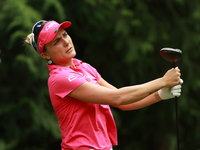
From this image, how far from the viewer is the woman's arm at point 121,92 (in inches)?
70.9

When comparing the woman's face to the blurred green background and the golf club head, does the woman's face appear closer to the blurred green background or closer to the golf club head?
the golf club head

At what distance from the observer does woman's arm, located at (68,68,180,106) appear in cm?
180

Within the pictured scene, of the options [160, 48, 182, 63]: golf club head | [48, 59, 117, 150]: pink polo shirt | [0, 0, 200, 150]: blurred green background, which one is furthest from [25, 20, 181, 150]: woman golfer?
[0, 0, 200, 150]: blurred green background

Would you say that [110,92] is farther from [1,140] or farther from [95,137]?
[1,140]

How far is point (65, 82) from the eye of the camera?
187 centimetres

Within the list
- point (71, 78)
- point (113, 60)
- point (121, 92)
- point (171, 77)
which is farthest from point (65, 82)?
point (113, 60)

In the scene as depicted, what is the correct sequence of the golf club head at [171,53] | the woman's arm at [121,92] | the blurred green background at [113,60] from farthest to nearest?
the blurred green background at [113,60] → the golf club head at [171,53] → the woman's arm at [121,92]

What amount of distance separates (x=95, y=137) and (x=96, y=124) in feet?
0.28

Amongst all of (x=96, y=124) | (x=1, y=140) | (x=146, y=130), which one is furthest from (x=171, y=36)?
→ (x=96, y=124)

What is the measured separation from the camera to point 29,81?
13.1ft

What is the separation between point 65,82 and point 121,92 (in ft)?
1.18

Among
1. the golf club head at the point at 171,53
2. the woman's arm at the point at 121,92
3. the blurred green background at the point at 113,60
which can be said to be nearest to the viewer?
the woman's arm at the point at 121,92

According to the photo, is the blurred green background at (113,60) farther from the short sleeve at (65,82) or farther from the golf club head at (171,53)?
the golf club head at (171,53)

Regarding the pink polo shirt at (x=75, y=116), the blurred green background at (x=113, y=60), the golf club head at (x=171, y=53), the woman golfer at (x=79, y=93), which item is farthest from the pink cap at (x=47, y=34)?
the blurred green background at (x=113, y=60)
